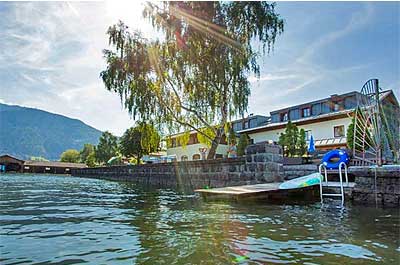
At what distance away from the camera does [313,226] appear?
4.14 metres

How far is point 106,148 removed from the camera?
57.7 meters

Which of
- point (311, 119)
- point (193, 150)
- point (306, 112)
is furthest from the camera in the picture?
point (193, 150)

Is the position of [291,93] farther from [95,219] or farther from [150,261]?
[150,261]

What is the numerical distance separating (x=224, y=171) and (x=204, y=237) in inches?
291

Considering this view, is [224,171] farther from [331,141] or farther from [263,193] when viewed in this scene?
[331,141]

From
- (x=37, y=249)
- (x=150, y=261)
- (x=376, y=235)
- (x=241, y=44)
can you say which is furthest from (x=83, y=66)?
(x=376, y=235)

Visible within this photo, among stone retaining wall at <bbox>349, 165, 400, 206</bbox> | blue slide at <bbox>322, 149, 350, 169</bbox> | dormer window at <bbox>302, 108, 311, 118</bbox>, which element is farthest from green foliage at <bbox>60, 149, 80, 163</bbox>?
stone retaining wall at <bbox>349, 165, 400, 206</bbox>

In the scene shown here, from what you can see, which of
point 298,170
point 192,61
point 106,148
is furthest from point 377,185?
point 106,148

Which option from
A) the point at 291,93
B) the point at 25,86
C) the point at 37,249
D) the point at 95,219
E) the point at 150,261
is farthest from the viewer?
the point at 291,93

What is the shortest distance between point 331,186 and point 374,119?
6.14 ft

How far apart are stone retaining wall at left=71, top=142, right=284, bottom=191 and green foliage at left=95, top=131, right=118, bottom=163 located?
41.6m

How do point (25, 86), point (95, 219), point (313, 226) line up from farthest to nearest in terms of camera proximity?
point (25, 86), point (95, 219), point (313, 226)

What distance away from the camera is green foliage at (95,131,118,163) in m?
57.1

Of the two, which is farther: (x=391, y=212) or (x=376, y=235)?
(x=391, y=212)
